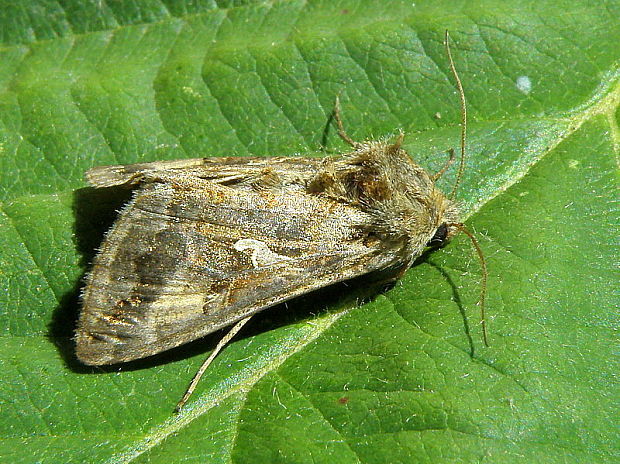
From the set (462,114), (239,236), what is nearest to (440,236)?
(462,114)

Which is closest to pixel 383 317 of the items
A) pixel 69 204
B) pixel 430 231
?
pixel 430 231

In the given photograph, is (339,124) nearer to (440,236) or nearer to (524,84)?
(440,236)

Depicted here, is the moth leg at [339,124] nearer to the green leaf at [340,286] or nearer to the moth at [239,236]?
the green leaf at [340,286]

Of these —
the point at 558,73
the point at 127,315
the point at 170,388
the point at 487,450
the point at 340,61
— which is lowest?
the point at 487,450

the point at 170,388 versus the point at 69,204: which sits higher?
the point at 69,204

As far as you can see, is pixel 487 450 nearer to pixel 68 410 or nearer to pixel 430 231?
pixel 430 231

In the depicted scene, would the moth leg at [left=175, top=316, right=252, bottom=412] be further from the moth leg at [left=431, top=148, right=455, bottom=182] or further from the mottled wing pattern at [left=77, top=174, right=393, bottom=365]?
the moth leg at [left=431, top=148, right=455, bottom=182]

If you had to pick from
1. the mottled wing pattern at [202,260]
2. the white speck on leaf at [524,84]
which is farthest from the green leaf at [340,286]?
the mottled wing pattern at [202,260]

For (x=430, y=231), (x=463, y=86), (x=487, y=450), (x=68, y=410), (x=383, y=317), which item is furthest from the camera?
(x=463, y=86)
